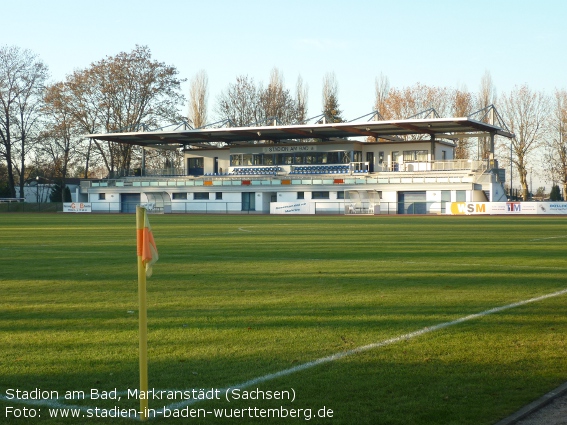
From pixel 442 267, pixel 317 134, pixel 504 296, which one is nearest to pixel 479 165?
pixel 317 134

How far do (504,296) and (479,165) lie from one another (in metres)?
58.2

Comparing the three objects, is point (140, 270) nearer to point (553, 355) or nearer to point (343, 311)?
point (553, 355)

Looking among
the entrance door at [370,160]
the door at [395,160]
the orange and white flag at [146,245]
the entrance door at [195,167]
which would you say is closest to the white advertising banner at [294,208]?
the entrance door at [370,160]

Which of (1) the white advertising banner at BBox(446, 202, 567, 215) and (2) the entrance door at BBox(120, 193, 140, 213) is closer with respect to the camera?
(1) the white advertising banner at BBox(446, 202, 567, 215)

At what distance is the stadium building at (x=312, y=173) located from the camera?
65375mm

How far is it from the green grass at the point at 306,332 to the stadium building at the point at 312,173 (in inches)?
1911

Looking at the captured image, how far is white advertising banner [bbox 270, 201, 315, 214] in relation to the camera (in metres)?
66.6

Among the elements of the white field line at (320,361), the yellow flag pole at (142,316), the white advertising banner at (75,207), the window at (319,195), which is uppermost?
the window at (319,195)

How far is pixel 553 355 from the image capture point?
730 cm

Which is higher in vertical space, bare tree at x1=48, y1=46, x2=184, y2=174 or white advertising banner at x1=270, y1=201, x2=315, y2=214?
bare tree at x1=48, y1=46, x2=184, y2=174

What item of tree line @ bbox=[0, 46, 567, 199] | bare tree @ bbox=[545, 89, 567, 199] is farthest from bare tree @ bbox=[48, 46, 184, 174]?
bare tree @ bbox=[545, 89, 567, 199]

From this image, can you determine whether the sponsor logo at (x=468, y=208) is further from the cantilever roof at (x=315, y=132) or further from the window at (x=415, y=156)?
the window at (x=415, y=156)

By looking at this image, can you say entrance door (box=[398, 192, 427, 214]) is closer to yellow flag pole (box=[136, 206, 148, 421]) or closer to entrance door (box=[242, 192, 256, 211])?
entrance door (box=[242, 192, 256, 211])

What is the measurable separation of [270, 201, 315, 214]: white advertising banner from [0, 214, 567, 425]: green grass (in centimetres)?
4901
